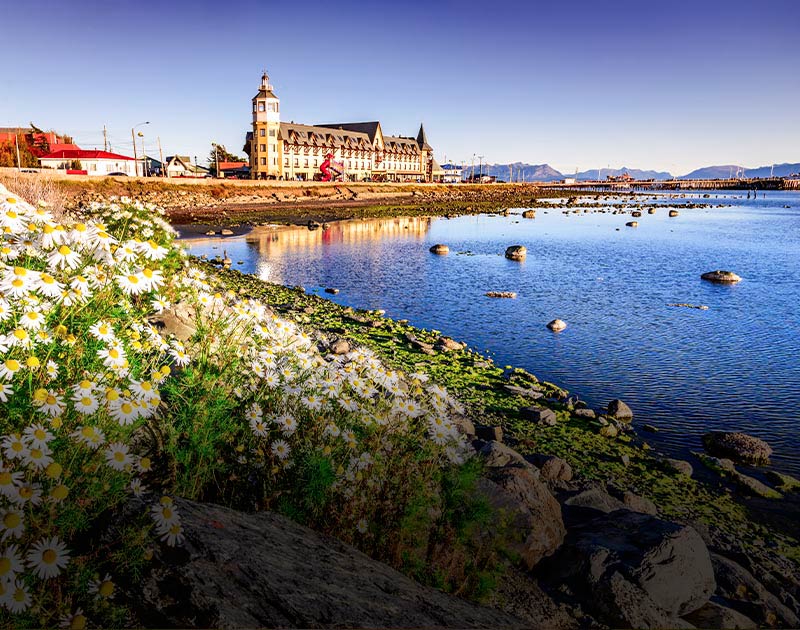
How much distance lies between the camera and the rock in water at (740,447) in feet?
35.6

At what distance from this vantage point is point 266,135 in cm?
10138

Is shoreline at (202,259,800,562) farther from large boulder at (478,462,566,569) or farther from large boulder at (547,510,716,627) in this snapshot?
large boulder at (478,462,566,569)

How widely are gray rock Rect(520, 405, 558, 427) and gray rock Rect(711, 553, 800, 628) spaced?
4910 mm

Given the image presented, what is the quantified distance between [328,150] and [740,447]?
119m

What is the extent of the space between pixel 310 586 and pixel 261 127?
107387 millimetres

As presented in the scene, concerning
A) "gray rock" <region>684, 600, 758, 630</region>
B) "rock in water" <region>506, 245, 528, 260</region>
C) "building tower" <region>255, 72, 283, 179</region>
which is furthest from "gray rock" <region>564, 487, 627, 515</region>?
"building tower" <region>255, 72, 283, 179</region>

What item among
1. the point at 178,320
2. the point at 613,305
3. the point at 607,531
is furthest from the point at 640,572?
the point at 613,305

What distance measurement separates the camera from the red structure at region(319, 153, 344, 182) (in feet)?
384

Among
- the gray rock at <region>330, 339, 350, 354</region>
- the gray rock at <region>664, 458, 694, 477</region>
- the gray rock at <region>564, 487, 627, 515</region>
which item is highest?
the gray rock at <region>330, 339, 350, 354</region>

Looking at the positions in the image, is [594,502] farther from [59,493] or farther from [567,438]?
[59,493]

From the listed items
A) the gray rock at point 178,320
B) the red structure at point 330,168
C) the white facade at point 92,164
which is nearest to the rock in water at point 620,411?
the gray rock at point 178,320

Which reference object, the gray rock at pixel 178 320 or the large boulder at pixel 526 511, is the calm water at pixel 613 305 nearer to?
the large boulder at pixel 526 511

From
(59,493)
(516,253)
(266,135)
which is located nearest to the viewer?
(59,493)

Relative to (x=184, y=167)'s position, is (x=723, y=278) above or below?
below
